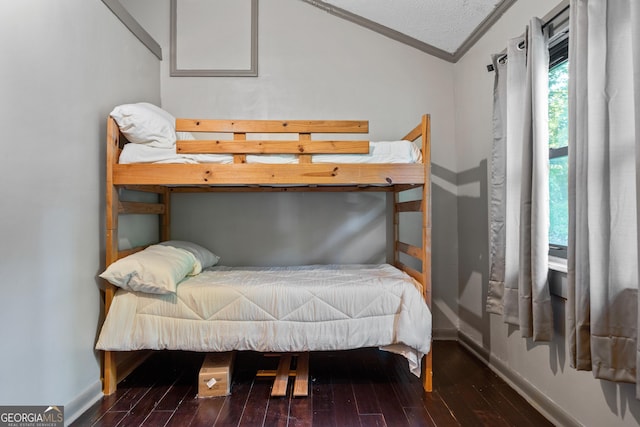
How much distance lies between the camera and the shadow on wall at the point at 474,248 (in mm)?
2109

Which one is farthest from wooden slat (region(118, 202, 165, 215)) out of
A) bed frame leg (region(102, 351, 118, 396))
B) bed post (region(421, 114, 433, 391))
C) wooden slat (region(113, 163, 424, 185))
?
bed post (region(421, 114, 433, 391))

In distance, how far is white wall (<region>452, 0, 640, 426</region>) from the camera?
1265 millimetres

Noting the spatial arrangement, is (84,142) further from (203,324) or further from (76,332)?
(203,324)

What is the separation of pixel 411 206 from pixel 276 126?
3.33ft

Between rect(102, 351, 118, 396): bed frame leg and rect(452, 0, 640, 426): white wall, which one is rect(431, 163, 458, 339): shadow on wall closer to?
rect(452, 0, 640, 426): white wall

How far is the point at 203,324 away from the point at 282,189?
1.17m

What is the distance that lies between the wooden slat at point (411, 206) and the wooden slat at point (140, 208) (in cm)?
177

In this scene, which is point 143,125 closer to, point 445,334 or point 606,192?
point 606,192

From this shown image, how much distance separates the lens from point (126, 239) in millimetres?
1968

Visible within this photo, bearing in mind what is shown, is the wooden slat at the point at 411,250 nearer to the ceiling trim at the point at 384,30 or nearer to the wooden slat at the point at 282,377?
the wooden slat at the point at 282,377

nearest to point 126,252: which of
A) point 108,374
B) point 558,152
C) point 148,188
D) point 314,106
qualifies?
point 148,188

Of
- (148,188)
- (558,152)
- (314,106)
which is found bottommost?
(148,188)

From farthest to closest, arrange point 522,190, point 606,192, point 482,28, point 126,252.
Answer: point 482,28
point 126,252
point 522,190
point 606,192

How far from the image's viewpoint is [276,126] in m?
1.78
